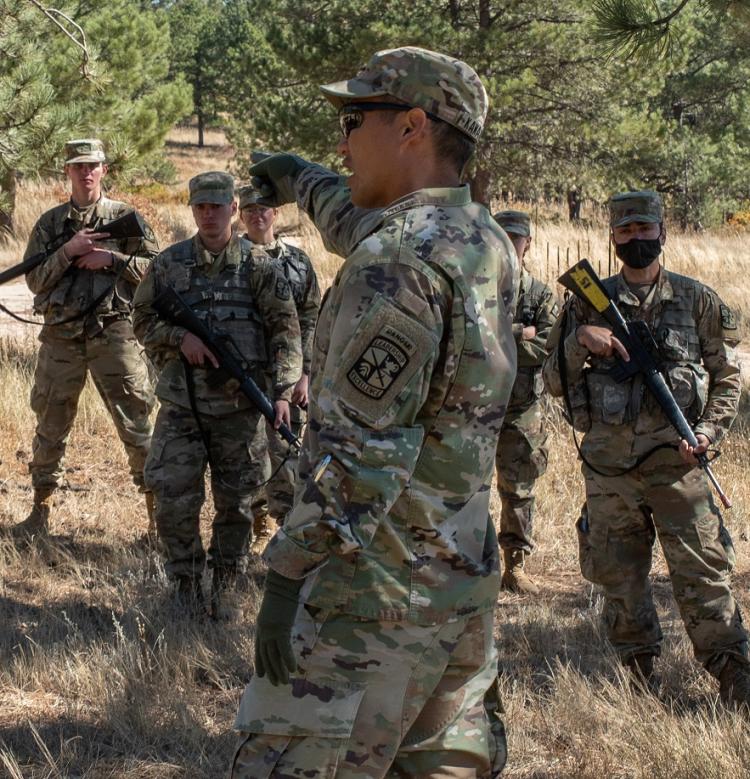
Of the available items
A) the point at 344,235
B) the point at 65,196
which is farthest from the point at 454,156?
the point at 65,196

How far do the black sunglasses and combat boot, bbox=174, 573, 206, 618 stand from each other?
3237 mm

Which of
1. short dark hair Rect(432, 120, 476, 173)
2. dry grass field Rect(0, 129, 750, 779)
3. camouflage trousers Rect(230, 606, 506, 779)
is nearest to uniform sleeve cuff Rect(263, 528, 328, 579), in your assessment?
camouflage trousers Rect(230, 606, 506, 779)

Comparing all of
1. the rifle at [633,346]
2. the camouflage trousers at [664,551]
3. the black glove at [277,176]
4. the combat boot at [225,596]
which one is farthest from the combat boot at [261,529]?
the black glove at [277,176]

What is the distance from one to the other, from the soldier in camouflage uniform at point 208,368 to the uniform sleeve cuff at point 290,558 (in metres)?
3.05

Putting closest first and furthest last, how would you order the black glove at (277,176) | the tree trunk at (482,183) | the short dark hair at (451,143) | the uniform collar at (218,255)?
the short dark hair at (451,143)
the black glove at (277,176)
the uniform collar at (218,255)
the tree trunk at (482,183)

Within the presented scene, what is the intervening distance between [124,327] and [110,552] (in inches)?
51.0

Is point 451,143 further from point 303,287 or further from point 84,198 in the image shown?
point 84,198

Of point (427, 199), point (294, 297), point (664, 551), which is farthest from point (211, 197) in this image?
point (427, 199)

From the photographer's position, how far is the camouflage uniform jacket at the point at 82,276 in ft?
20.5

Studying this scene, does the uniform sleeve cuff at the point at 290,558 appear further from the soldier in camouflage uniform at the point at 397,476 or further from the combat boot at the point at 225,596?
the combat boot at the point at 225,596

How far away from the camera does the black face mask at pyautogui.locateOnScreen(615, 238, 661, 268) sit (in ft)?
14.5

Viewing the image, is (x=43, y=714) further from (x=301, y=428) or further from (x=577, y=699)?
(x=301, y=428)

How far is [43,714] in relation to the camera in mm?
4172

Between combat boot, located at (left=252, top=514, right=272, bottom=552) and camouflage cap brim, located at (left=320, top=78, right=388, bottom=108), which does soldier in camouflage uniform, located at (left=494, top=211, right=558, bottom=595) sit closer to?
combat boot, located at (left=252, top=514, right=272, bottom=552)
